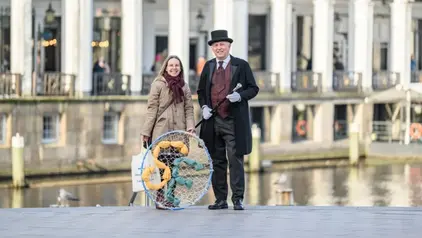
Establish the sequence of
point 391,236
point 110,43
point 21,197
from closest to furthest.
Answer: point 391,236 → point 21,197 → point 110,43

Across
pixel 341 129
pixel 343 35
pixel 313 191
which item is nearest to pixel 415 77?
pixel 343 35

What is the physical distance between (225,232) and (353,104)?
4298 centimetres

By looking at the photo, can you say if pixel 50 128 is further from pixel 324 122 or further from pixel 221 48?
pixel 221 48

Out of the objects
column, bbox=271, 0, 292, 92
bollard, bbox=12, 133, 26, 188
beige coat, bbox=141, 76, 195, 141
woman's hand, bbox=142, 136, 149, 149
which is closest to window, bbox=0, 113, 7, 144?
bollard, bbox=12, 133, 26, 188

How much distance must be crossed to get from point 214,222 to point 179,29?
35283 millimetres

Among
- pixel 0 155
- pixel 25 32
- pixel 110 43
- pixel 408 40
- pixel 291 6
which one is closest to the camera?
pixel 0 155

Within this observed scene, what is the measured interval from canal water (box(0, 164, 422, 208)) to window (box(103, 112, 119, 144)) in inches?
125

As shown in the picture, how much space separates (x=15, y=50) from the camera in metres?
47.0

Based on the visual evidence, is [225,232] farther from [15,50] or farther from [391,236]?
[15,50]

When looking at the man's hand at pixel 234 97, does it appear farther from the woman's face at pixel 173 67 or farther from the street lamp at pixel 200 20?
the street lamp at pixel 200 20

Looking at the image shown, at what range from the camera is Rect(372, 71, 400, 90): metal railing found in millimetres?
61156

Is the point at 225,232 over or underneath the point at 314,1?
underneath

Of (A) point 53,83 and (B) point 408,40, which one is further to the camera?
(B) point 408,40

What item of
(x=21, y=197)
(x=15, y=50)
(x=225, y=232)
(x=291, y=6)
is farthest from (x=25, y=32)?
(x=225, y=232)
